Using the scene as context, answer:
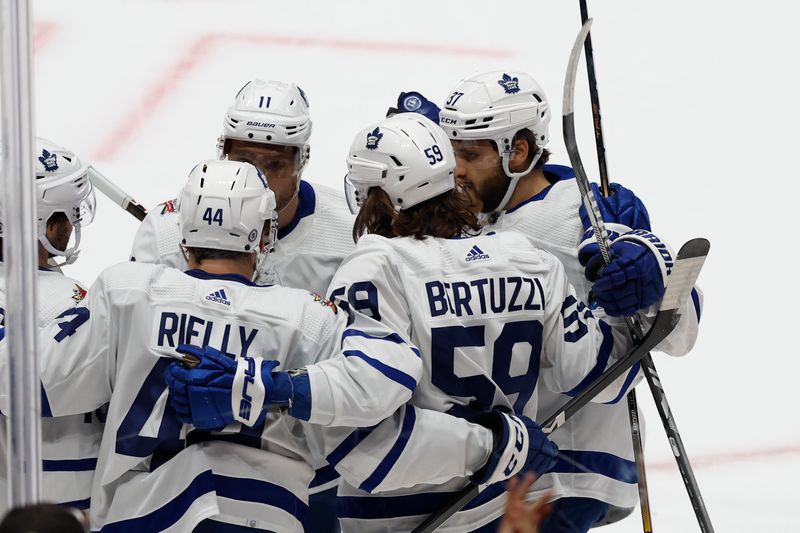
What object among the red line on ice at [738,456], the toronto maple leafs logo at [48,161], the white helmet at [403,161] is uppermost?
the white helmet at [403,161]

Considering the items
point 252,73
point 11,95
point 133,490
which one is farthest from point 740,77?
point 11,95

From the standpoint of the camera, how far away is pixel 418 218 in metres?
2.71

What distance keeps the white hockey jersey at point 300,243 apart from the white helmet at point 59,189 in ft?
0.75

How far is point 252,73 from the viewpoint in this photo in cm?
597

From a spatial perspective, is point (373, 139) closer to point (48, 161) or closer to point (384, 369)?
point (384, 369)

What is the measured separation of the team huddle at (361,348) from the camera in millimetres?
2350

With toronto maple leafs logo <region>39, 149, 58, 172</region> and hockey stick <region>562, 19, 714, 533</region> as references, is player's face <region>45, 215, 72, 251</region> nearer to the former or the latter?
toronto maple leafs logo <region>39, 149, 58, 172</region>

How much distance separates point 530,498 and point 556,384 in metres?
0.29

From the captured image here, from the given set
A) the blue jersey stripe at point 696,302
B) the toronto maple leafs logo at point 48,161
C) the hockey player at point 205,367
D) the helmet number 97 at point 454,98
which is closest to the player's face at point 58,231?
the toronto maple leafs logo at point 48,161

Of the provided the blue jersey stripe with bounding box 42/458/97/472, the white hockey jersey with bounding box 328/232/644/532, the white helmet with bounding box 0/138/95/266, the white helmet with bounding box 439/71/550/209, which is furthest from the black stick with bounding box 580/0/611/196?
the blue jersey stripe with bounding box 42/458/97/472

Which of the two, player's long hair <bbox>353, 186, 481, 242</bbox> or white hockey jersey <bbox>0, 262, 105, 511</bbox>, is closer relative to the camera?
white hockey jersey <bbox>0, 262, 105, 511</bbox>

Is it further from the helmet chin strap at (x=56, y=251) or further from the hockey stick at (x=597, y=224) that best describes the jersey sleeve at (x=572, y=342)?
the helmet chin strap at (x=56, y=251)

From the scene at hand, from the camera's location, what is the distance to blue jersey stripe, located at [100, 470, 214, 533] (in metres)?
2.34

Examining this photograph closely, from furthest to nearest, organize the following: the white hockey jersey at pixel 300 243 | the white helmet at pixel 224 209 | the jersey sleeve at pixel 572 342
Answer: the white hockey jersey at pixel 300 243
the jersey sleeve at pixel 572 342
the white helmet at pixel 224 209
